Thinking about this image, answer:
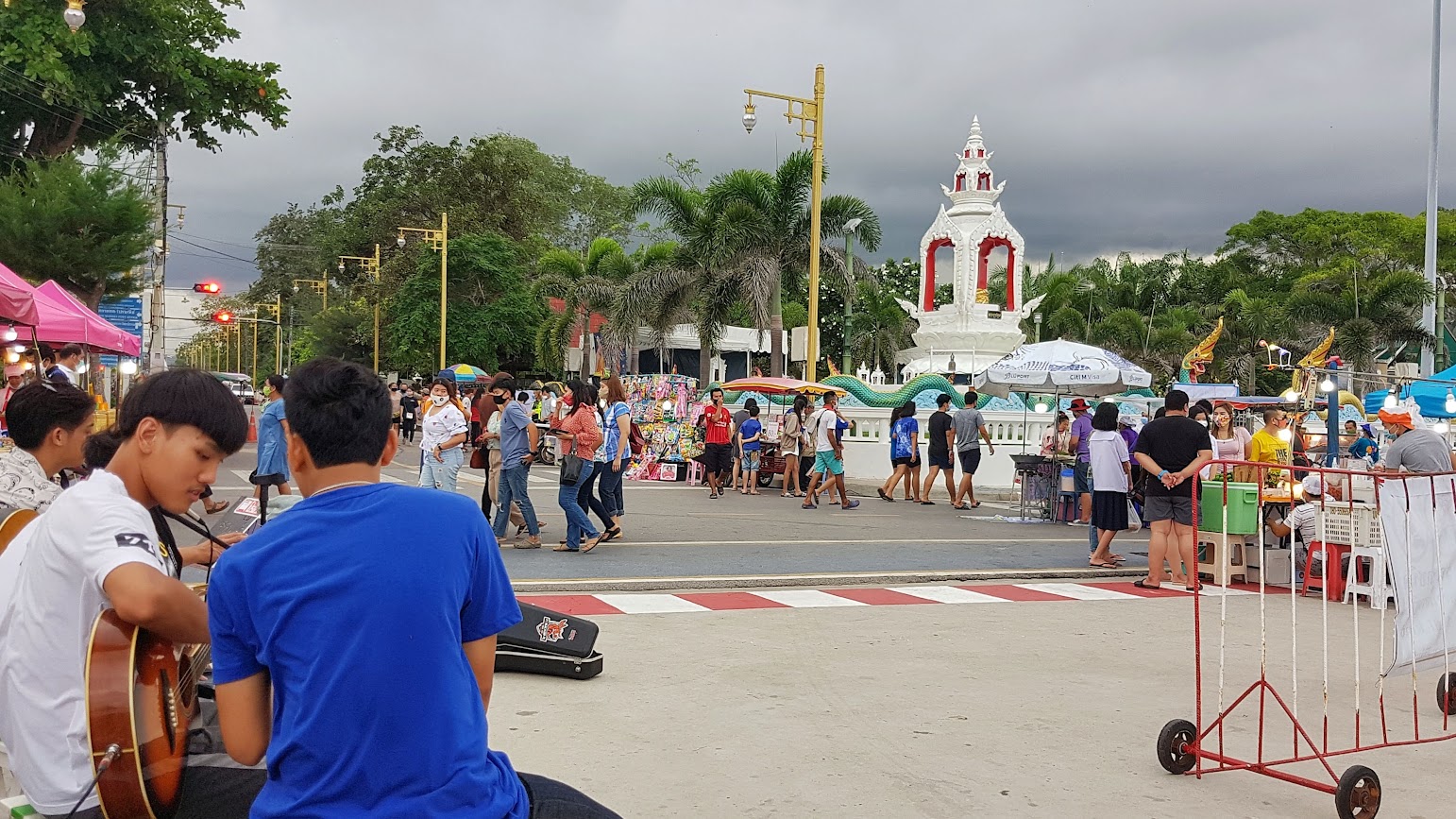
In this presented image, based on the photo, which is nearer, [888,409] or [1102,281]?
[888,409]

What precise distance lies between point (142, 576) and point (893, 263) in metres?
67.6

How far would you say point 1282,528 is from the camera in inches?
475

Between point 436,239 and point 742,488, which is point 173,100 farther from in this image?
point 742,488

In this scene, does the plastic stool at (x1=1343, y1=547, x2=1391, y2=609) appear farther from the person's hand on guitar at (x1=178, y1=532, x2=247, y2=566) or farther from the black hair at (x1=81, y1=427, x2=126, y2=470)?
the black hair at (x1=81, y1=427, x2=126, y2=470)

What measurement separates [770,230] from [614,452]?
20538mm

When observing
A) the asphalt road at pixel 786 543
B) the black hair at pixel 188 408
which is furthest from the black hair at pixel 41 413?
the asphalt road at pixel 786 543

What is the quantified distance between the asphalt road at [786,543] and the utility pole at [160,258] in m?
22.3

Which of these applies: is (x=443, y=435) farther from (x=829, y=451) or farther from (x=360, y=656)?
(x=360, y=656)

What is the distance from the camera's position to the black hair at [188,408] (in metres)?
2.92

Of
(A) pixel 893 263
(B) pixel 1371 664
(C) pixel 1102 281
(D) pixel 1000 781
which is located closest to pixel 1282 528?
(B) pixel 1371 664

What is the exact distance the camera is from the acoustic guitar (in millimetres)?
2559

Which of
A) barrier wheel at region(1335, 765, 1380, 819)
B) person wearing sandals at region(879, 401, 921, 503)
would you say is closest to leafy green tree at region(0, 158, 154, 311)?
person wearing sandals at region(879, 401, 921, 503)

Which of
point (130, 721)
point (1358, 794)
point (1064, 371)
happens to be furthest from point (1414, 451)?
point (130, 721)

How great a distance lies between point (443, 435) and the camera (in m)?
12.5
